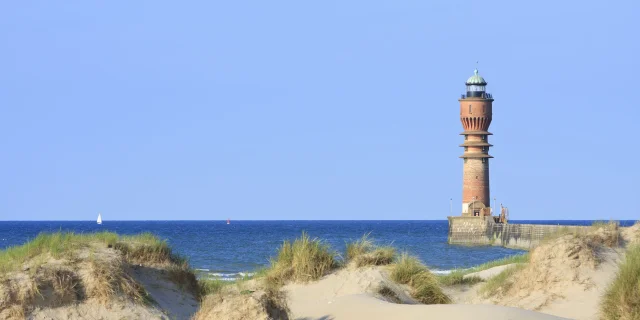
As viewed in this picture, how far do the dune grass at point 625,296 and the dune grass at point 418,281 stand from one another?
4.19m

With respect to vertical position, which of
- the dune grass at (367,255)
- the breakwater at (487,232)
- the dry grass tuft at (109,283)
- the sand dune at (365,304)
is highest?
the breakwater at (487,232)

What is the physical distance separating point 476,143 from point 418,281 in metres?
51.7

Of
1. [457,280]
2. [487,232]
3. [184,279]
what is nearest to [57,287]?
[184,279]

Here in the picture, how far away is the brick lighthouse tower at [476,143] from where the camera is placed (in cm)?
7144

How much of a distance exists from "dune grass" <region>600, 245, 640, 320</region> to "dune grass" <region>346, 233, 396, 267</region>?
18.1ft

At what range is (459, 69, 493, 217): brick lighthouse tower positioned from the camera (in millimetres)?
71438

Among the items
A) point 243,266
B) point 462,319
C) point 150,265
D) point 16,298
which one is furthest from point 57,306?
point 243,266

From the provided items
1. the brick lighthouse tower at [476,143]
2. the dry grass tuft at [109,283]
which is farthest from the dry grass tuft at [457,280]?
the brick lighthouse tower at [476,143]

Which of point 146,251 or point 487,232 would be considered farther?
point 487,232

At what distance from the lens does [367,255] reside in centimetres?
2145

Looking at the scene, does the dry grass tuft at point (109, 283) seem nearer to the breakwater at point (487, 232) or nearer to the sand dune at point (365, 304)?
the sand dune at point (365, 304)

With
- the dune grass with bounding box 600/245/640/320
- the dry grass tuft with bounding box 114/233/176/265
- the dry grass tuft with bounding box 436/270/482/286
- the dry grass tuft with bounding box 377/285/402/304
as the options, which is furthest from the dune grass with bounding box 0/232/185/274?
the dry grass tuft with bounding box 436/270/482/286

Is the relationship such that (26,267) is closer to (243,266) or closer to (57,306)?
(57,306)

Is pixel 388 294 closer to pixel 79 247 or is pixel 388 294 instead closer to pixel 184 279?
pixel 184 279
